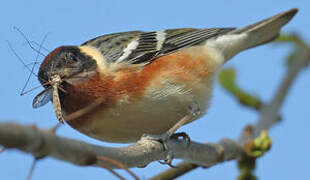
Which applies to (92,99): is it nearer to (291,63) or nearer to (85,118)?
(85,118)

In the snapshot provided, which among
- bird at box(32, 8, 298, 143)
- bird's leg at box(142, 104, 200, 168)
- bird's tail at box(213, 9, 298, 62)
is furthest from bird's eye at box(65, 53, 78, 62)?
bird's tail at box(213, 9, 298, 62)

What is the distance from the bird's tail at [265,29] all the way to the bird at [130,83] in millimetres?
696

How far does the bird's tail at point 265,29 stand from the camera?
20.7 ft

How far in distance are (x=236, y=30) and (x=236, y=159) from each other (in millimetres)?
2249

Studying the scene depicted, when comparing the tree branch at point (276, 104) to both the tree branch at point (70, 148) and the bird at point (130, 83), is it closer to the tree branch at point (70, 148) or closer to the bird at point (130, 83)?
the bird at point (130, 83)

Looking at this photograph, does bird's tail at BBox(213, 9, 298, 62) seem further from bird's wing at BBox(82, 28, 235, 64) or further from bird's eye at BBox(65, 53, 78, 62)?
bird's eye at BBox(65, 53, 78, 62)

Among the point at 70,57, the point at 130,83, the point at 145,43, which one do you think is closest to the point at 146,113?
the point at 130,83

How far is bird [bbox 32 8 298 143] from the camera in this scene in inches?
181

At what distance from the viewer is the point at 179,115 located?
200 inches

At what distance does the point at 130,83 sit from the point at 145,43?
1096 mm

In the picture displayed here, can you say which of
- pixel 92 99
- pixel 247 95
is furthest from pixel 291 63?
pixel 92 99

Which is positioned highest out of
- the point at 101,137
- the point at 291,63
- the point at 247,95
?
the point at 291,63

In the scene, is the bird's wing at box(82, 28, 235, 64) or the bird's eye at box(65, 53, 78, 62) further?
the bird's wing at box(82, 28, 235, 64)

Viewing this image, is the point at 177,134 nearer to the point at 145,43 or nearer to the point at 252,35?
the point at 145,43
